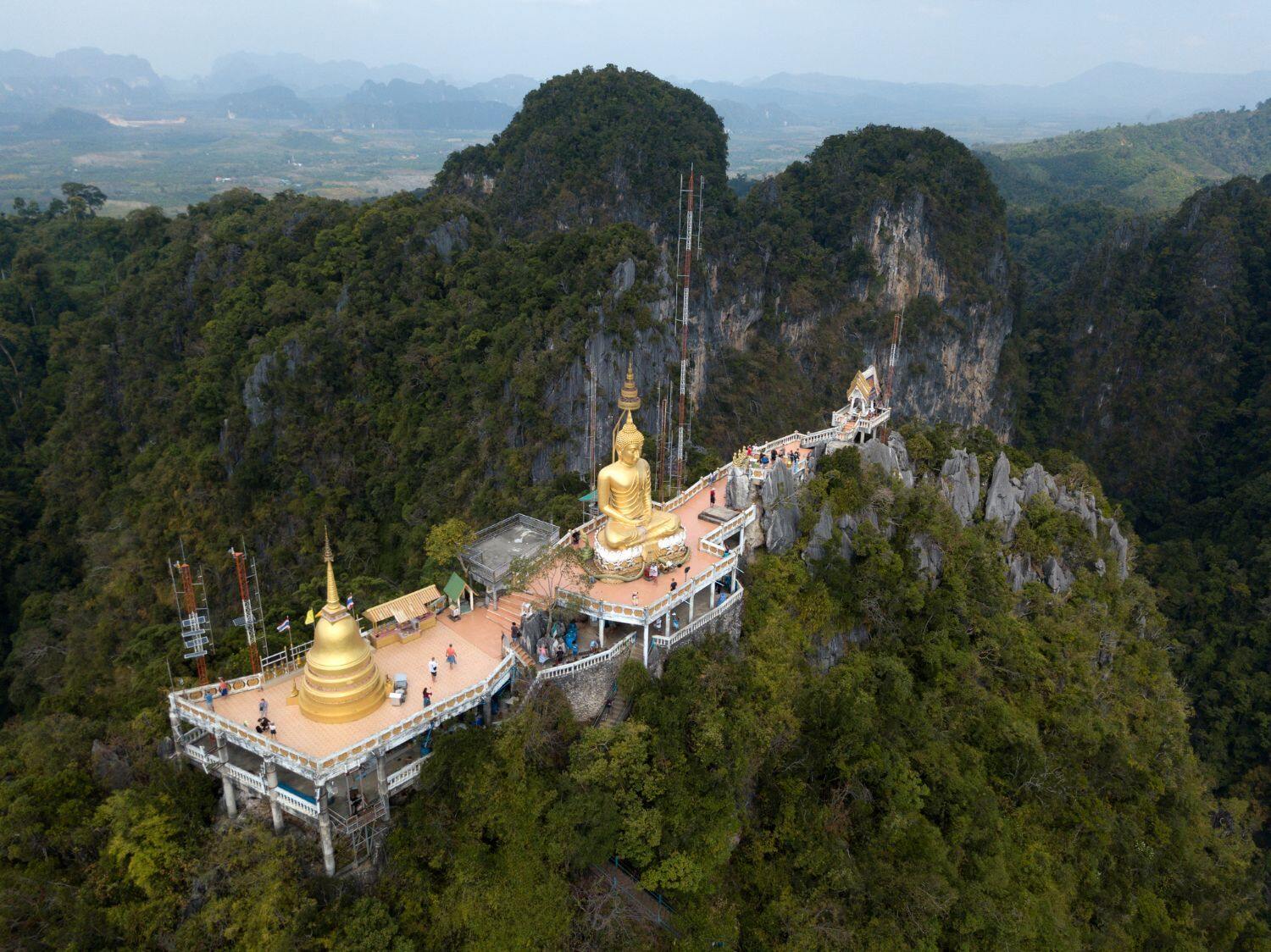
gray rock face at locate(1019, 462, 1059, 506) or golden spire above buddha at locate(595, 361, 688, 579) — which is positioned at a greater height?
golden spire above buddha at locate(595, 361, 688, 579)

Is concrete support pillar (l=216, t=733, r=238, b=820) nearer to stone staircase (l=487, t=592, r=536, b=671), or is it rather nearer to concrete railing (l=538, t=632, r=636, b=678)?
stone staircase (l=487, t=592, r=536, b=671)

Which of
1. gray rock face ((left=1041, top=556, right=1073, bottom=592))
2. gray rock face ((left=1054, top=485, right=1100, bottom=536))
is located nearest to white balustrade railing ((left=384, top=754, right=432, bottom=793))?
gray rock face ((left=1041, top=556, right=1073, bottom=592))

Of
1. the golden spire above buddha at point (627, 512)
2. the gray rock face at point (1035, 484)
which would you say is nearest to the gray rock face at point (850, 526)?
the golden spire above buddha at point (627, 512)

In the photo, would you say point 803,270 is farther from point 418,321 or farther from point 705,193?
point 418,321

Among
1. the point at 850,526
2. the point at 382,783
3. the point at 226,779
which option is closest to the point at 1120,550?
the point at 850,526

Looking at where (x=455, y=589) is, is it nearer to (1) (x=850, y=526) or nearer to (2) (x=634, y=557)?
(2) (x=634, y=557)
